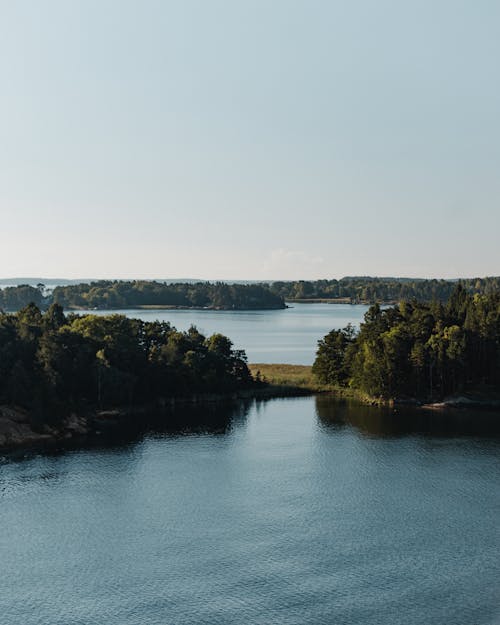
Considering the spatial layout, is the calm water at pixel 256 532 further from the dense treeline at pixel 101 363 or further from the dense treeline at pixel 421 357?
the dense treeline at pixel 421 357

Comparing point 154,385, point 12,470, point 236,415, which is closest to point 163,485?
point 12,470

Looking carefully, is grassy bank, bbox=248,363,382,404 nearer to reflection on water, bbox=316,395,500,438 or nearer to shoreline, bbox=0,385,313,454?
reflection on water, bbox=316,395,500,438

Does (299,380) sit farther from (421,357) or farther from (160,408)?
(160,408)

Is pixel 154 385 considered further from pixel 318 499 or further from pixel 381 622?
pixel 381 622

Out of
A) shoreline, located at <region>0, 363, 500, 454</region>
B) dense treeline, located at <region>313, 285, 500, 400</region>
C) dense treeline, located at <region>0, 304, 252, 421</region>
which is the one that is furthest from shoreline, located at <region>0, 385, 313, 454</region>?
dense treeline, located at <region>313, 285, 500, 400</region>

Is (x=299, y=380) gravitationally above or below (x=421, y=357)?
below

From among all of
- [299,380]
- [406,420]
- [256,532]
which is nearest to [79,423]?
[256,532]
